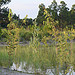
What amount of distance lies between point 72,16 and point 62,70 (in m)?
40.5

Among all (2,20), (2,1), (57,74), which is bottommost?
(57,74)

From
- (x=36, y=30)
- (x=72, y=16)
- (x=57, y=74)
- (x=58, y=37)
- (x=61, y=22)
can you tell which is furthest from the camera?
(x=72, y=16)

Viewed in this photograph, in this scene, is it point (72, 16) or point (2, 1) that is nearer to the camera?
point (2, 1)

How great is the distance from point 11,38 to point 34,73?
9.20ft

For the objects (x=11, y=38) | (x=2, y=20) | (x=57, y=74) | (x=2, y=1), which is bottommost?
(x=57, y=74)

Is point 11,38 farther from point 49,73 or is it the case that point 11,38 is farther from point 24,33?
point 24,33

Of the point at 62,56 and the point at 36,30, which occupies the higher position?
the point at 36,30

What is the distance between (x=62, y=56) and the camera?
7.18m

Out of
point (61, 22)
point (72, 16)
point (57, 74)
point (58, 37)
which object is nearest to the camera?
point (57, 74)

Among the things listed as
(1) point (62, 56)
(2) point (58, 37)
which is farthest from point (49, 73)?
(2) point (58, 37)

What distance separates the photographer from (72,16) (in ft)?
147

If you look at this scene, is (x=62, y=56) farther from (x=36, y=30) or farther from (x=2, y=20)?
(x=2, y=20)

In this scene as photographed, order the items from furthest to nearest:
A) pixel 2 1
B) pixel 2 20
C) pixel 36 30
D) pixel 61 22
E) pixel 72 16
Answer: pixel 72 16, pixel 61 22, pixel 2 20, pixel 2 1, pixel 36 30

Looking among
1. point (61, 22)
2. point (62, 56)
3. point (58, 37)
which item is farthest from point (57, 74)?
point (61, 22)
